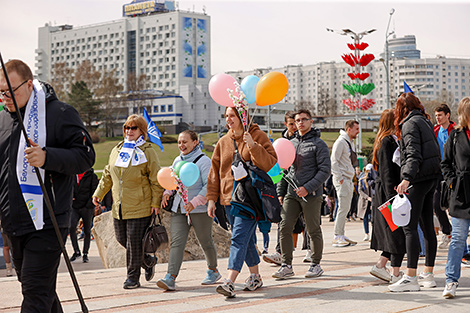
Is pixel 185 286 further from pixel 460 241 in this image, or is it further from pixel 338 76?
pixel 338 76

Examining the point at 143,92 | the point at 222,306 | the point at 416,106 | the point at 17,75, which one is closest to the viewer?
the point at 17,75

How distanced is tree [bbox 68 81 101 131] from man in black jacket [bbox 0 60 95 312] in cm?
9564

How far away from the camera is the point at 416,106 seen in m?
7.04

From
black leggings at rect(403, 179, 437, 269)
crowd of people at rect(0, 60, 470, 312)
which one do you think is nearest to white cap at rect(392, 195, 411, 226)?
crowd of people at rect(0, 60, 470, 312)

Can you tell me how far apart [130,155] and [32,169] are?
125 inches

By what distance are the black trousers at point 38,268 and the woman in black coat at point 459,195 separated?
3.85m

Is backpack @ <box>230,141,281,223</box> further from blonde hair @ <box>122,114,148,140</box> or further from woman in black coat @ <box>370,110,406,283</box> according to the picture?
blonde hair @ <box>122,114,148,140</box>

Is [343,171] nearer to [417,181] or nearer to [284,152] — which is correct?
[284,152]

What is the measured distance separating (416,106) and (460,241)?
5.31 ft

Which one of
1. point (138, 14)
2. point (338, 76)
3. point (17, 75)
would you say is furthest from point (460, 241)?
point (338, 76)

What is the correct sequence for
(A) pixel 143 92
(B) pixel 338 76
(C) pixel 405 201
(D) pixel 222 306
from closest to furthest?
(D) pixel 222 306 < (C) pixel 405 201 < (A) pixel 143 92 < (B) pixel 338 76

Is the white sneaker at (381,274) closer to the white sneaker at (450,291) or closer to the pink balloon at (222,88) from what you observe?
the white sneaker at (450,291)

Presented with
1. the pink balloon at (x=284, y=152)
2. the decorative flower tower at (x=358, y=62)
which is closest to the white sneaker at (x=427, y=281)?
the pink balloon at (x=284, y=152)

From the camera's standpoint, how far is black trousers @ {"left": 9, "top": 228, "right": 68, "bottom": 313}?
4199mm
